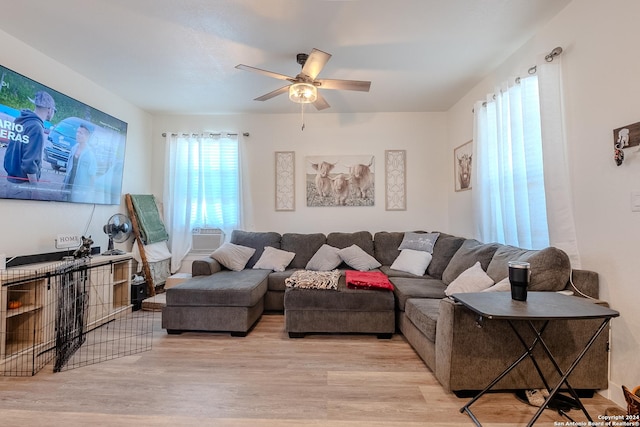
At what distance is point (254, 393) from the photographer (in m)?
1.86

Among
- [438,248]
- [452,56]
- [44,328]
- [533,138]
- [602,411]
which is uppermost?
A: [452,56]

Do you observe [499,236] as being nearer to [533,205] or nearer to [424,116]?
[533,205]

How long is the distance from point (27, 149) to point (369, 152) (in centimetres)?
379

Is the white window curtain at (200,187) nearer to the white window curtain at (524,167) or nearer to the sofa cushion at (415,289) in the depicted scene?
the sofa cushion at (415,289)

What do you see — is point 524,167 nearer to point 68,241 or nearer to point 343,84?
point 343,84

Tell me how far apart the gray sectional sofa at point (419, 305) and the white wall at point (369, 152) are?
1.19ft

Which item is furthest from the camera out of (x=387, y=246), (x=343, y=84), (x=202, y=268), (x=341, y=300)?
(x=387, y=246)

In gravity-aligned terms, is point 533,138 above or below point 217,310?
above

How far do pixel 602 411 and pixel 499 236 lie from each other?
59.0 inches

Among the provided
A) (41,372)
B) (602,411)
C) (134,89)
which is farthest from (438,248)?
(134,89)

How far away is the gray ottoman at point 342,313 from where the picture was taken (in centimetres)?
269

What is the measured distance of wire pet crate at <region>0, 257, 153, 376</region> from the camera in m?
2.12

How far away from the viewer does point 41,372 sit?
2.08 metres

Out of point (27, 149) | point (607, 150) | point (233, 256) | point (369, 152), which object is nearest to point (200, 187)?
point (233, 256)
